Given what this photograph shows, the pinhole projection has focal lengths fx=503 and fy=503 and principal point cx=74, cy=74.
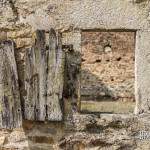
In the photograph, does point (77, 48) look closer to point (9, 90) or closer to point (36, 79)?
point (36, 79)

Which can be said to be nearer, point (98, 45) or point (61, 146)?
point (61, 146)

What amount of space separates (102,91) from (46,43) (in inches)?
304

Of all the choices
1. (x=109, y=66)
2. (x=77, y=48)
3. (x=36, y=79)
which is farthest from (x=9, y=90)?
(x=109, y=66)

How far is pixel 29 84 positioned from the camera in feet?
12.1

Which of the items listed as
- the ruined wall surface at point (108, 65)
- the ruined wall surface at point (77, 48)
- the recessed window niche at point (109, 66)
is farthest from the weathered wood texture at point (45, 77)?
the ruined wall surface at point (108, 65)

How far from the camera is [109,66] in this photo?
1141 cm

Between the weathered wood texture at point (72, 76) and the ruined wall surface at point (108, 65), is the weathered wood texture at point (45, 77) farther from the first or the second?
the ruined wall surface at point (108, 65)

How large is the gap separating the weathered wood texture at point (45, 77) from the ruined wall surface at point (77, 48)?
0.35ft

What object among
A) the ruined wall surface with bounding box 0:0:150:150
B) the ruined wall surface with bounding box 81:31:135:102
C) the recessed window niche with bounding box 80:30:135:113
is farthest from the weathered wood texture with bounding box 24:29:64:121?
the ruined wall surface with bounding box 81:31:135:102

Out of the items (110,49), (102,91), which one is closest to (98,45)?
(110,49)

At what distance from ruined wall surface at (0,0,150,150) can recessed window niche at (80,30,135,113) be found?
23.0 ft

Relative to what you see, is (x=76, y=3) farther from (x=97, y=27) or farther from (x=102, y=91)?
(x=102, y=91)

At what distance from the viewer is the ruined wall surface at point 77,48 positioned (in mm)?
3764

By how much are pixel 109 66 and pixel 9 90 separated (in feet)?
25.7
